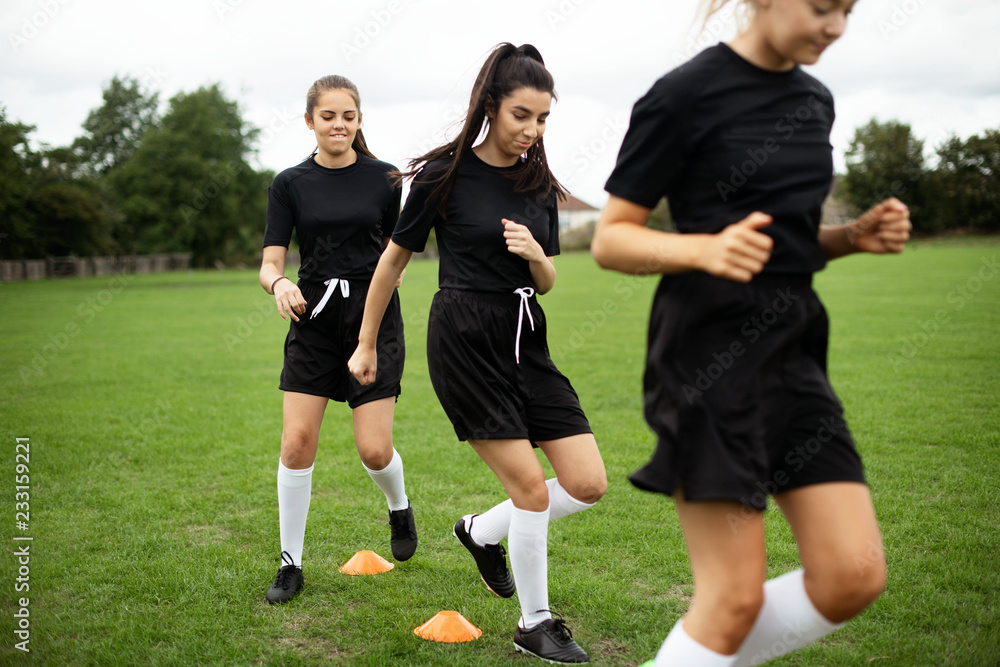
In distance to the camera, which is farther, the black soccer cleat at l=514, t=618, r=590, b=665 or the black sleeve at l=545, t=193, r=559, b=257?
the black sleeve at l=545, t=193, r=559, b=257

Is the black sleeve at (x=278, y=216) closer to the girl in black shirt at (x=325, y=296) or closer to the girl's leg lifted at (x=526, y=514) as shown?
the girl in black shirt at (x=325, y=296)

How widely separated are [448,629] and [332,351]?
5.37 ft

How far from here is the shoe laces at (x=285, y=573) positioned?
4307 millimetres

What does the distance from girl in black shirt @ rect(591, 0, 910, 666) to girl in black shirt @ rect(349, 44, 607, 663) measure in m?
1.27

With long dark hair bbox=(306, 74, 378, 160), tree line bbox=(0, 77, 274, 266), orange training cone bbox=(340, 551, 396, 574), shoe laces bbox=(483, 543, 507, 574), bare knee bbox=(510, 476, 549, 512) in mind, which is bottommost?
orange training cone bbox=(340, 551, 396, 574)

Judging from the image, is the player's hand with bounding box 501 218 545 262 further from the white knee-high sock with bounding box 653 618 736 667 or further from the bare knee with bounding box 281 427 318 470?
the bare knee with bounding box 281 427 318 470

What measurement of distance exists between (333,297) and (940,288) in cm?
2156

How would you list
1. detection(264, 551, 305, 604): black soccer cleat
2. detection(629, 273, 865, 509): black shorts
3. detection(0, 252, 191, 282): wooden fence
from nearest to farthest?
detection(629, 273, 865, 509): black shorts, detection(264, 551, 305, 604): black soccer cleat, detection(0, 252, 191, 282): wooden fence

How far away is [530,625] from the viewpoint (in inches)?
140

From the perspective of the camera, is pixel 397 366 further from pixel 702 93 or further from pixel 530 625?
pixel 702 93

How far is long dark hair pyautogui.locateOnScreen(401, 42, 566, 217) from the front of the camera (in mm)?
3318

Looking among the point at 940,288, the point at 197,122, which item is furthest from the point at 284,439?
the point at 197,122

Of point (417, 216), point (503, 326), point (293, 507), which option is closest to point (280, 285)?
point (417, 216)

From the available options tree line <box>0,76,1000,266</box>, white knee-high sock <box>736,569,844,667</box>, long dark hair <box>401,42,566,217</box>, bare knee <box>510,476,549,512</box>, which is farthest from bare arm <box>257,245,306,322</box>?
tree line <box>0,76,1000,266</box>
